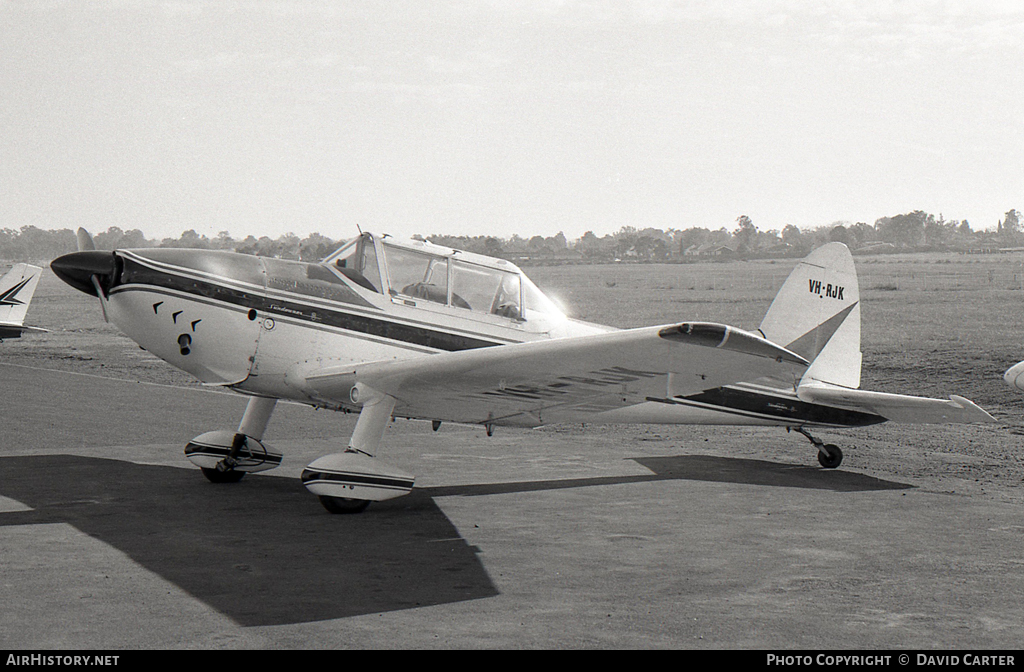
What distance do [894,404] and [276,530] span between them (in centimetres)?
612

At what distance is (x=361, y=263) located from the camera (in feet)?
27.9

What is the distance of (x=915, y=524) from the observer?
25.0 feet

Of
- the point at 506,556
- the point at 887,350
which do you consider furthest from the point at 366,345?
the point at 887,350

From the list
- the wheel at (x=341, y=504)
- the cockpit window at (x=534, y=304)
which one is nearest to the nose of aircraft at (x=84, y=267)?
the wheel at (x=341, y=504)

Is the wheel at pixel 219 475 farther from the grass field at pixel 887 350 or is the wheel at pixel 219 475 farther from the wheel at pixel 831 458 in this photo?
the wheel at pixel 831 458

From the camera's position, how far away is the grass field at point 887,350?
11344mm

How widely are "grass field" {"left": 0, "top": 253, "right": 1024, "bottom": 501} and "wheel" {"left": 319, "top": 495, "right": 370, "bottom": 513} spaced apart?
4.80 m

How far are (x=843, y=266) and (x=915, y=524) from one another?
3671 millimetres

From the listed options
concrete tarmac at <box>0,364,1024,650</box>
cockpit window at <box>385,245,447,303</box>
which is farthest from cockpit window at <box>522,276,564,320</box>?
concrete tarmac at <box>0,364,1024,650</box>

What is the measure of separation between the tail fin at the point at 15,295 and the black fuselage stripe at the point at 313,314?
21.5m

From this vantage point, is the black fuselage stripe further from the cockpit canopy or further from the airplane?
the airplane

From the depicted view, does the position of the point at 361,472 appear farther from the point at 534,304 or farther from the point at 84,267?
the point at 84,267
